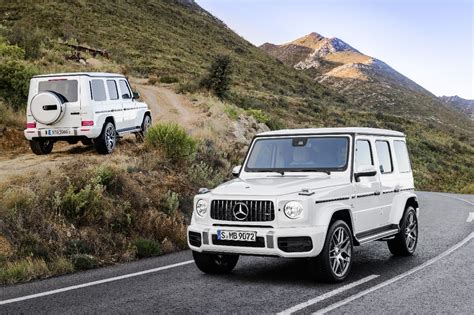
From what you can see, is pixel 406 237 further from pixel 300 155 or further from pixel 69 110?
pixel 69 110

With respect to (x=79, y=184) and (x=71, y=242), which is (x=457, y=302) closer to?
(x=71, y=242)

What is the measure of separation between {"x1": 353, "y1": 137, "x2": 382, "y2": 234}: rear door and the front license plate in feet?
5.30

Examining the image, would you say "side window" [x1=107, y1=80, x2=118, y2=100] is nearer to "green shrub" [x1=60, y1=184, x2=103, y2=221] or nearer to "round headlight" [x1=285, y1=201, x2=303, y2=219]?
"green shrub" [x1=60, y1=184, x2=103, y2=221]

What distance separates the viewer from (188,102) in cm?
2786

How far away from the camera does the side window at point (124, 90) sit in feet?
50.4

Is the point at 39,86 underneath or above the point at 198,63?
underneath

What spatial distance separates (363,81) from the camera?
123 meters

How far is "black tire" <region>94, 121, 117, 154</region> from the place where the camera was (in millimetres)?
14109

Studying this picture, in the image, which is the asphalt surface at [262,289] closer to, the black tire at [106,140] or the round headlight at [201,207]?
the round headlight at [201,207]

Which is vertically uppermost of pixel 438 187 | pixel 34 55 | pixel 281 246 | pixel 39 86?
pixel 34 55

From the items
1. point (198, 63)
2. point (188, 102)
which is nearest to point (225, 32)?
point (198, 63)

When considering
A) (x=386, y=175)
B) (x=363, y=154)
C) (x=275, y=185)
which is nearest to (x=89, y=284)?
(x=275, y=185)

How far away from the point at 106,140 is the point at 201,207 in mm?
7635

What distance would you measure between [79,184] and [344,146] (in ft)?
Answer: 16.9
